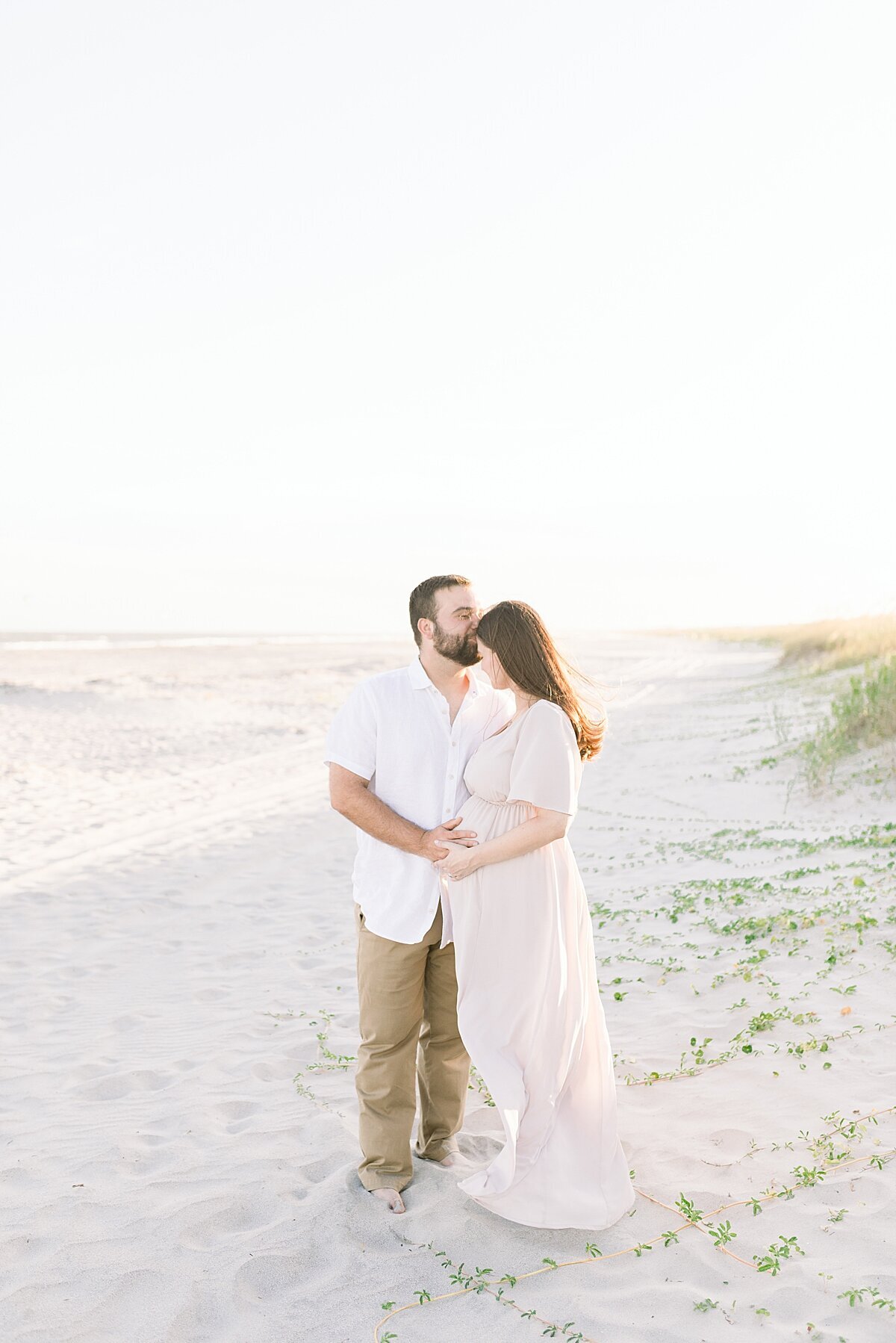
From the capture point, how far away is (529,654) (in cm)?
346

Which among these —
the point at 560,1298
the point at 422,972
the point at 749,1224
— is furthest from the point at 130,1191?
the point at 749,1224

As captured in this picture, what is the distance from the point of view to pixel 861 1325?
115 inches

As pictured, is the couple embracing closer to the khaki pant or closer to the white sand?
the khaki pant

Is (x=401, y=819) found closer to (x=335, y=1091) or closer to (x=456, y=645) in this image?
(x=456, y=645)

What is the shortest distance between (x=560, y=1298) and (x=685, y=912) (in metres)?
4.33

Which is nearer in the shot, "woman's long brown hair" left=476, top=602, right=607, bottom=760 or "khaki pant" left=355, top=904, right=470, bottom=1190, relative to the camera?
"woman's long brown hair" left=476, top=602, right=607, bottom=760

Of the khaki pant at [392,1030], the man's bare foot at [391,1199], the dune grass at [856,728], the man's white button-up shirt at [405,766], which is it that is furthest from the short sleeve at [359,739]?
the dune grass at [856,728]

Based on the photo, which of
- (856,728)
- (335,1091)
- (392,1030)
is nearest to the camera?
(392,1030)

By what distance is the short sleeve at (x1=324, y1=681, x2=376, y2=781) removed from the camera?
371cm

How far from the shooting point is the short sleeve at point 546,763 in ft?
11.1

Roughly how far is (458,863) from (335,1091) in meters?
1.89

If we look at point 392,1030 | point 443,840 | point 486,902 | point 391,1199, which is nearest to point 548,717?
point 443,840

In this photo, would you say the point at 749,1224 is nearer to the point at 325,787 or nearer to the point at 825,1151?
the point at 825,1151

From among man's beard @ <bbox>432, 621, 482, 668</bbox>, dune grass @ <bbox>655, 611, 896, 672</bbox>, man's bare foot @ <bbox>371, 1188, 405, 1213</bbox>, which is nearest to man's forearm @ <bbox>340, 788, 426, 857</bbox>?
man's beard @ <bbox>432, 621, 482, 668</bbox>
